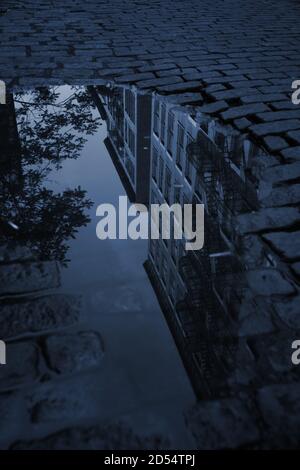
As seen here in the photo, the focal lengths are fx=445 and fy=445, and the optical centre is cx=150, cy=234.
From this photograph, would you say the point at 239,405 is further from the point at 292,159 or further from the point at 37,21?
the point at 37,21

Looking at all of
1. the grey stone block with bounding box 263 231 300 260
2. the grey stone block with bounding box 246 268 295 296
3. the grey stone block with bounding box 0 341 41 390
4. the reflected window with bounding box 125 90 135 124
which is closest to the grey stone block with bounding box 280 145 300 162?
the grey stone block with bounding box 263 231 300 260

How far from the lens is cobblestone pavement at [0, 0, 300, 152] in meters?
6.25

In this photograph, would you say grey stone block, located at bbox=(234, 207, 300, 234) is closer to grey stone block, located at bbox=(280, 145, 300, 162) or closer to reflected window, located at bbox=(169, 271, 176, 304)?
reflected window, located at bbox=(169, 271, 176, 304)

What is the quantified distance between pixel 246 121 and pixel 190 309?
127 inches

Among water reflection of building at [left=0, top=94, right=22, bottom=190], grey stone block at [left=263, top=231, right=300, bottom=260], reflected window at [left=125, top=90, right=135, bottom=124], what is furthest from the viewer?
reflected window at [left=125, top=90, right=135, bottom=124]

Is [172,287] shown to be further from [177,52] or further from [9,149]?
[177,52]

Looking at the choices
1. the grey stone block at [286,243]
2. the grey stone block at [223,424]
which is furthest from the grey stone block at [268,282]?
the grey stone block at [223,424]

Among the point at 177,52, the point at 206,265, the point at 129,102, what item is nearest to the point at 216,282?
the point at 206,265

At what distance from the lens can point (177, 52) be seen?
28.2ft

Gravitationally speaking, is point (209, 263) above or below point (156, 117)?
below

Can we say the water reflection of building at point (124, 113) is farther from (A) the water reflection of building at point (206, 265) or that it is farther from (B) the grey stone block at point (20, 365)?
(B) the grey stone block at point (20, 365)

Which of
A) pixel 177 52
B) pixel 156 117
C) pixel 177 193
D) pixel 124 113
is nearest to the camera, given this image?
pixel 177 193

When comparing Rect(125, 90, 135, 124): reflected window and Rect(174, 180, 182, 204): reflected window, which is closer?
Rect(174, 180, 182, 204): reflected window

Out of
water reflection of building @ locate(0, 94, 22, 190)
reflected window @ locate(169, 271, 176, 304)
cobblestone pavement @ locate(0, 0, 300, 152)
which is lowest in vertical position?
reflected window @ locate(169, 271, 176, 304)
